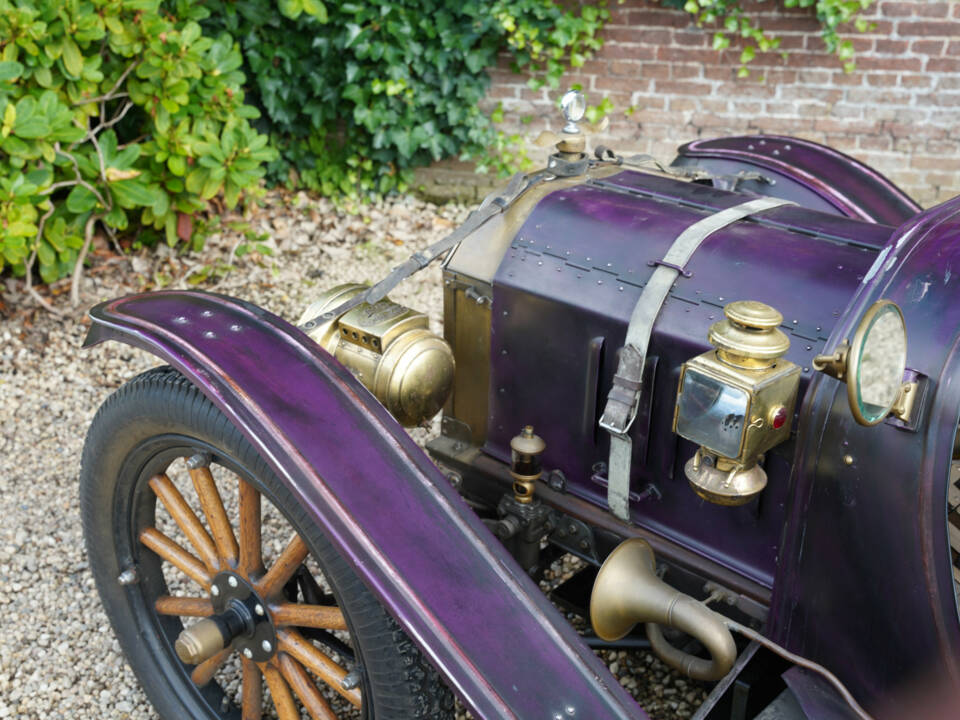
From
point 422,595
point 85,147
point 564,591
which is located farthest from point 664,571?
point 85,147

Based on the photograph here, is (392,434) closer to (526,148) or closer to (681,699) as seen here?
(681,699)

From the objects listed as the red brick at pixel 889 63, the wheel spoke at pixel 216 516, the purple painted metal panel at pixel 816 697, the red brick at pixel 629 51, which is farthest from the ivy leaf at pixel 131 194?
the red brick at pixel 889 63

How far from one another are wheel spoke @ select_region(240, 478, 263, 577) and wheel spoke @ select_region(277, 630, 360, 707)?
5.8 inches

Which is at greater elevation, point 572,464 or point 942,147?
point 942,147

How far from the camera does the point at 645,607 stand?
1625mm

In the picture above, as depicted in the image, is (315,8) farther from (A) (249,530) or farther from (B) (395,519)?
(B) (395,519)

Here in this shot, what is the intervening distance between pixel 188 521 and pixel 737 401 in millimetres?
1190

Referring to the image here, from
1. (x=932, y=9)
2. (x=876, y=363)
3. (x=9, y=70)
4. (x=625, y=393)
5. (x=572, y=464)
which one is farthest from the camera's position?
(x=932, y=9)

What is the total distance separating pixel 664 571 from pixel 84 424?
2350 millimetres

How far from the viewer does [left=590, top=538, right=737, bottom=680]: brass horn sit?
5.13 feet

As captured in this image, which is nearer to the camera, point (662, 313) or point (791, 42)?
point (662, 313)

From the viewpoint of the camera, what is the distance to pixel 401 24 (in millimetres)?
4754

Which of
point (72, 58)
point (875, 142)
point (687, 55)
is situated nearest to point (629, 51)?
point (687, 55)

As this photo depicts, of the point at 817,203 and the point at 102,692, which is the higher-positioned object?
the point at 817,203
